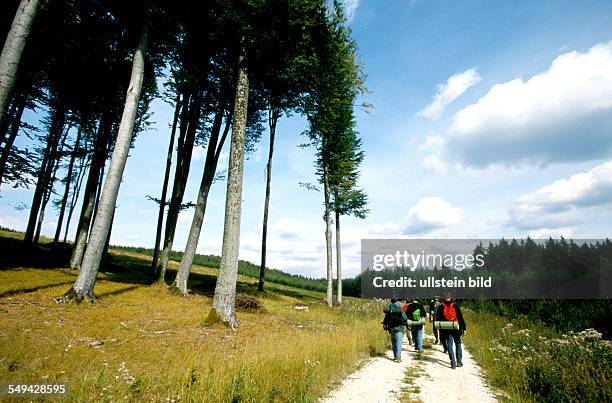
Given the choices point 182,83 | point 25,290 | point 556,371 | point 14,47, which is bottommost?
point 556,371

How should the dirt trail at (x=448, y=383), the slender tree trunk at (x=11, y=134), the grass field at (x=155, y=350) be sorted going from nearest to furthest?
the grass field at (x=155, y=350), the dirt trail at (x=448, y=383), the slender tree trunk at (x=11, y=134)

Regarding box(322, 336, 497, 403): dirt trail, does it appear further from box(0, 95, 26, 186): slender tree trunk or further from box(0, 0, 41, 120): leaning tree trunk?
box(0, 95, 26, 186): slender tree trunk

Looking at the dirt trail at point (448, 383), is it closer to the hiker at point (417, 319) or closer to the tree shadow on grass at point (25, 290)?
the hiker at point (417, 319)

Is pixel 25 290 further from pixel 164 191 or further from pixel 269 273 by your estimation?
pixel 269 273

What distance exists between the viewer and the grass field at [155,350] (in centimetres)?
424

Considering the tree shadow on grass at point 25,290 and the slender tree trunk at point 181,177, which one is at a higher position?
the slender tree trunk at point 181,177

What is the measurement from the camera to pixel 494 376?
733cm

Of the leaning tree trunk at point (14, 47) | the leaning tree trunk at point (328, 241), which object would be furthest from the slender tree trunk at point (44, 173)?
the leaning tree trunk at point (328, 241)

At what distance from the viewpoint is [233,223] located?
10.2 m

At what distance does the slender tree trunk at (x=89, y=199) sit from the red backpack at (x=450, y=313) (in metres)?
17.9

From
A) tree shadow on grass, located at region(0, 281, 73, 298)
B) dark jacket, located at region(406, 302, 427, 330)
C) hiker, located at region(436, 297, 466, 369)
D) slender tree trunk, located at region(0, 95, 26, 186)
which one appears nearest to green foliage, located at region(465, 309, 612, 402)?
hiker, located at region(436, 297, 466, 369)

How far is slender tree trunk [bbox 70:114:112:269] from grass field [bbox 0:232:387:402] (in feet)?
14.2

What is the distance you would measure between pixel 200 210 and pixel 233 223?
5.39 metres

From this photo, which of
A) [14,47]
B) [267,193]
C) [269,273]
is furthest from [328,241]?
[269,273]
